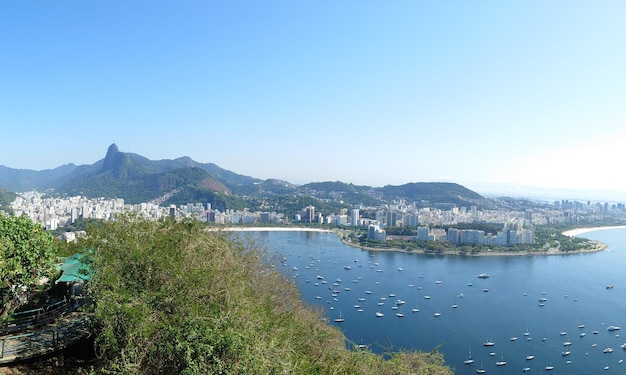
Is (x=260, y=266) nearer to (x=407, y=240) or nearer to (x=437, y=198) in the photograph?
(x=407, y=240)

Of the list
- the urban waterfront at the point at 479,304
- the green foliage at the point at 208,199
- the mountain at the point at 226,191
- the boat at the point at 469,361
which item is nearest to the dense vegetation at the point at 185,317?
the urban waterfront at the point at 479,304

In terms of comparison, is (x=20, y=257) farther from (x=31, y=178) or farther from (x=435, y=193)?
(x=31, y=178)

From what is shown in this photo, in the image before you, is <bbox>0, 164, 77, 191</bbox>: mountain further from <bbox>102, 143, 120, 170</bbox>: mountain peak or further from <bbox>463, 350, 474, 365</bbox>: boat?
<bbox>463, 350, 474, 365</bbox>: boat

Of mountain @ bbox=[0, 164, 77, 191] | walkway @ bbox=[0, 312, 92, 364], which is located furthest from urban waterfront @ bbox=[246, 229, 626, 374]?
mountain @ bbox=[0, 164, 77, 191]

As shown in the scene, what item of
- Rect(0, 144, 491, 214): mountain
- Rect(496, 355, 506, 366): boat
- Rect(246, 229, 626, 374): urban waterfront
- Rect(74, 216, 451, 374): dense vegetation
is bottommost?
Rect(496, 355, 506, 366): boat

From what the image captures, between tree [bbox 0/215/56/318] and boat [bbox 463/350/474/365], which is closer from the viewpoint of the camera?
tree [bbox 0/215/56/318]

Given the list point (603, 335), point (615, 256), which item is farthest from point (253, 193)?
point (603, 335)
